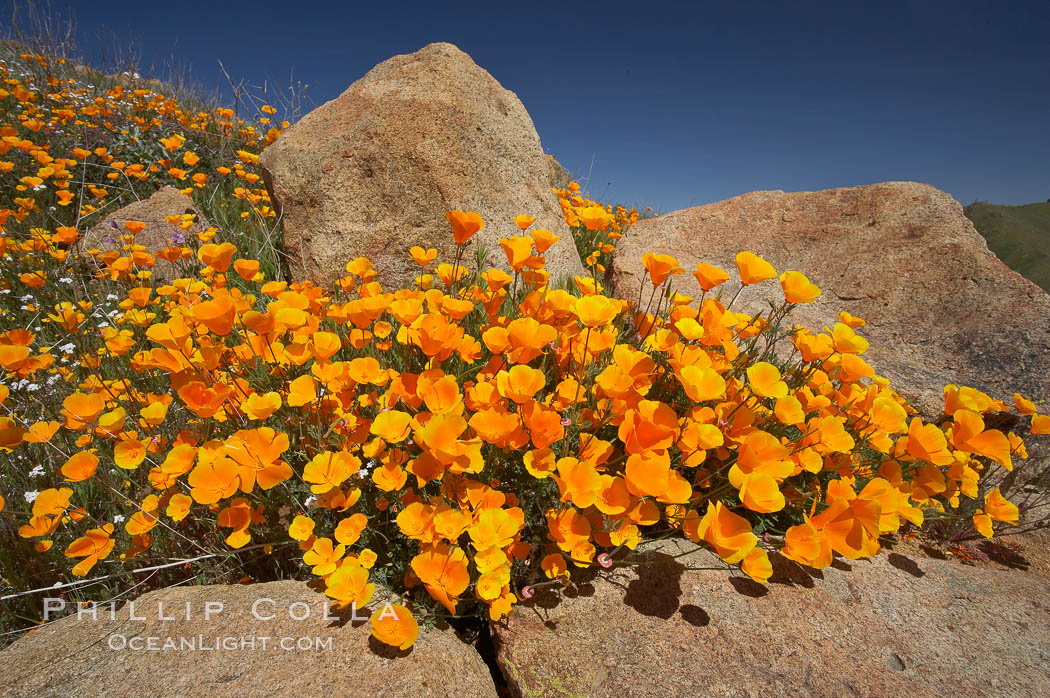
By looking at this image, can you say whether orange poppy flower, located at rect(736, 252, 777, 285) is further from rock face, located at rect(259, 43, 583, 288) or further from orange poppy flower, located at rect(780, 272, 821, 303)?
A: rock face, located at rect(259, 43, 583, 288)

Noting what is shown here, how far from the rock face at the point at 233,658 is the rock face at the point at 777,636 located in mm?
282

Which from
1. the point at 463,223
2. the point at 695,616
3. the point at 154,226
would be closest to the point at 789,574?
the point at 695,616

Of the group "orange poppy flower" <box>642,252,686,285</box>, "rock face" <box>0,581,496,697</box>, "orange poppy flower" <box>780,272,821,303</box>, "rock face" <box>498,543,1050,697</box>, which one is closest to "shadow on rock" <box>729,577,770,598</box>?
"rock face" <box>498,543,1050,697</box>

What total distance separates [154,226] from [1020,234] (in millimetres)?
9955

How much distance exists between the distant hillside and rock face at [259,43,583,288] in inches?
210

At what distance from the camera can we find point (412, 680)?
1350mm

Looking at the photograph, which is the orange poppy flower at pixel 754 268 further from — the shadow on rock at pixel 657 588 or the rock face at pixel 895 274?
the rock face at pixel 895 274

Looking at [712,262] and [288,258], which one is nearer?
[288,258]

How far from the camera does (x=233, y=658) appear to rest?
4.45 feet

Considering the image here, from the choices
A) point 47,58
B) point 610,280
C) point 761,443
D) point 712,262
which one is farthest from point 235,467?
point 47,58

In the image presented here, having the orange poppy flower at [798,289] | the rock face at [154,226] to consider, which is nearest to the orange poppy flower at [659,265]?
the orange poppy flower at [798,289]

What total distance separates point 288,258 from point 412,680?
141 inches

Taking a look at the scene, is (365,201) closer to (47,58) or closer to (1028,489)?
(1028,489)

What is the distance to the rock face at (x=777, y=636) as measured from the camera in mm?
1434
